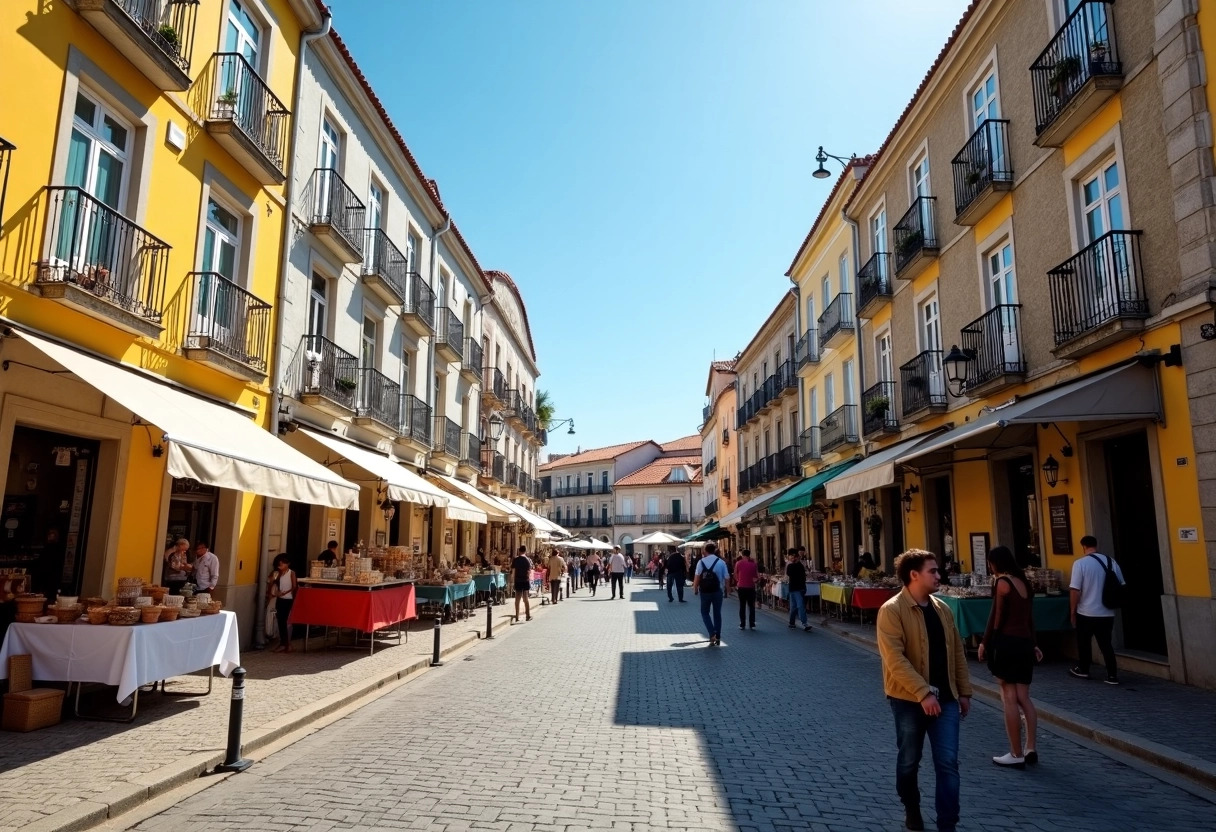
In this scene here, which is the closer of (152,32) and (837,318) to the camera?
(152,32)

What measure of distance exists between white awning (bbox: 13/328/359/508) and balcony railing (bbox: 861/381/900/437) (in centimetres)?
1239

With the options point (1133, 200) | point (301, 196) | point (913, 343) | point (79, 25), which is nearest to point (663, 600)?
point (913, 343)

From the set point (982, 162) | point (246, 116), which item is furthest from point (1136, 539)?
point (246, 116)

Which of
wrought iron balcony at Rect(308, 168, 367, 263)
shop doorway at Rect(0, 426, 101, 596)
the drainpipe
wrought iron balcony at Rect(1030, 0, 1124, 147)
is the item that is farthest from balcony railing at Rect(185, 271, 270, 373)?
wrought iron balcony at Rect(1030, 0, 1124, 147)

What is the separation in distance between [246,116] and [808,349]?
1861 centimetres

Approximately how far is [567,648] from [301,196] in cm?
939

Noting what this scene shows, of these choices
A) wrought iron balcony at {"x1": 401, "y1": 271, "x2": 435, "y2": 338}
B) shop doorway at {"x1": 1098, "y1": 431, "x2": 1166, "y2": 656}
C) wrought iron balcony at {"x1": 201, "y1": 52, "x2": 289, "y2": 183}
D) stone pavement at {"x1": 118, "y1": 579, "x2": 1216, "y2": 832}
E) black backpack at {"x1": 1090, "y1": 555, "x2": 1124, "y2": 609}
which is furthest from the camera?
wrought iron balcony at {"x1": 401, "y1": 271, "x2": 435, "y2": 338}

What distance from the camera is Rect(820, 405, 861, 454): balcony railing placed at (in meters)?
21.0

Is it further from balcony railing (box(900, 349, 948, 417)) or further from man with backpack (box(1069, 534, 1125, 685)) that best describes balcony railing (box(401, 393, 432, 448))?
man with backpack (box(1069, 534, 1125, 685))

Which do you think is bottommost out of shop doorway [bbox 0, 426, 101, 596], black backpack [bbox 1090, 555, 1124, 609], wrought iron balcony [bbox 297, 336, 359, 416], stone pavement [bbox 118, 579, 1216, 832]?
stone pavement [bbox 118, 579, 1216, 832]

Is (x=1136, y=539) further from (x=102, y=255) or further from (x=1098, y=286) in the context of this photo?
(x=102, y=255)

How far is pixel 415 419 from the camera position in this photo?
64.7 ft

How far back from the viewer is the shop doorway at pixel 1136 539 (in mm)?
10180

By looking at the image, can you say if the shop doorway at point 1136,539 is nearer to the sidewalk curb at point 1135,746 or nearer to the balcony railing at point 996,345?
the balcony railing at point 996,345
